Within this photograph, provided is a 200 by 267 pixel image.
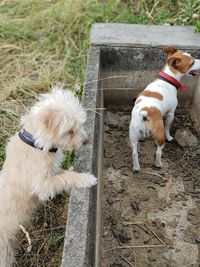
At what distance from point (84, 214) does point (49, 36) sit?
4.05 m

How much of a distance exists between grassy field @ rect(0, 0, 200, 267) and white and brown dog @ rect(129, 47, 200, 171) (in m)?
0.90

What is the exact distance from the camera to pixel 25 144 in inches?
103

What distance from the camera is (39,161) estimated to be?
8.49 feet

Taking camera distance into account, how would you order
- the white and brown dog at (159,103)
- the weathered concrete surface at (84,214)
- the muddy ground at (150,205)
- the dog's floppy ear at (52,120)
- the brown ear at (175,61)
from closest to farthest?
1. the weathered concrete surface at (84,214)
2. the dog's floppy ear at (52,120)
3. the muddy ground at (150,205)
4. the white and brown dog at (159,103)
5. the brown ear at (175,61)

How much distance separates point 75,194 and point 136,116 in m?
1.19

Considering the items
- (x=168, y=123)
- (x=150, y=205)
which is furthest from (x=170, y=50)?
(x=150, y=205)

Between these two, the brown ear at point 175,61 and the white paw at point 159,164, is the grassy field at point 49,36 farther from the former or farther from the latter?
the white paw at point 159,164

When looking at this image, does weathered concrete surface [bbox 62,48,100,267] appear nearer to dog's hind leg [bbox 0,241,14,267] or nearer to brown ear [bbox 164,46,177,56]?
dog's hind leg [bbox 0,241,14,267]

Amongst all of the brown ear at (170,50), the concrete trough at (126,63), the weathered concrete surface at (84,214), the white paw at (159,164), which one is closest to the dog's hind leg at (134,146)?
the white paw at (159,164)

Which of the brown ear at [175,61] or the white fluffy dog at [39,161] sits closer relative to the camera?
the white fluffy dog at [39,161]

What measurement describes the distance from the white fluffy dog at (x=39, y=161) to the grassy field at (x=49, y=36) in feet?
3.76

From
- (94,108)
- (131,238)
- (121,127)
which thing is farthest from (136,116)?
(131,238)

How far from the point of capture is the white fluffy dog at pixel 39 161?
2.47 meters

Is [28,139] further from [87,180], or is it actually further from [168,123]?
[168,123]
